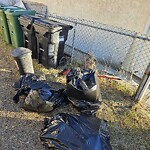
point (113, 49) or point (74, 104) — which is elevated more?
point (113, 49)

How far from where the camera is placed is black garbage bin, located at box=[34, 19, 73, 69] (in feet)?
11.3

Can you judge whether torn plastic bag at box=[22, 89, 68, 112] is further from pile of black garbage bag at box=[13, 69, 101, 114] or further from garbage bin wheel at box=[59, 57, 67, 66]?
garbage bin wheel at box=[59, 57, 67, 66]

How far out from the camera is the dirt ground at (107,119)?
236 centimetres

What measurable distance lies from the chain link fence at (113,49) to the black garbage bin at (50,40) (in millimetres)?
516

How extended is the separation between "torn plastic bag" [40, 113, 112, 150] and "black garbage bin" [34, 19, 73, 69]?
70.0 inches

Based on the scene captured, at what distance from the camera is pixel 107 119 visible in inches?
110

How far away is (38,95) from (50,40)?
4.58ft

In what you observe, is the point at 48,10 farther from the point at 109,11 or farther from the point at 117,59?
the point at 117,59

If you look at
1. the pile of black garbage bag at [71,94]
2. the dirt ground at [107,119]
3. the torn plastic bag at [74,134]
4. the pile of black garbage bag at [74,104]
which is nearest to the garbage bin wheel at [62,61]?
the dirt ground at [107,119]

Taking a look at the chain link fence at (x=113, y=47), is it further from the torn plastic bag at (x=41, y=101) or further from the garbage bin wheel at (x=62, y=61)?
the torn plastic bag at (x=41, y=101)

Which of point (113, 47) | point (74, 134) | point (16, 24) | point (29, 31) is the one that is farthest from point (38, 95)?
point (113, 47)

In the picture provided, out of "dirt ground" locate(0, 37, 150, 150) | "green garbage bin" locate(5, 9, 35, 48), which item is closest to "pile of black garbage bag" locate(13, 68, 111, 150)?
"dirt ground" locate(0, 37, 150, 150)

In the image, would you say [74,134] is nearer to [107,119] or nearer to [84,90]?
[84,90]

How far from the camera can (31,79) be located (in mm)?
2941
